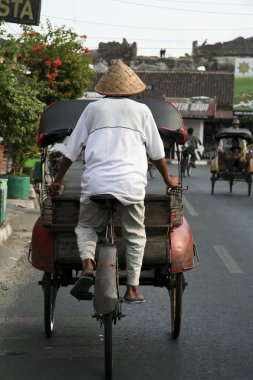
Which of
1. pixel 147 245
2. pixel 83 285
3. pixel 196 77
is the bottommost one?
pixel 196 77

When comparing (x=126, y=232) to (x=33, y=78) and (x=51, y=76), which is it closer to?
(x=33, y=78)

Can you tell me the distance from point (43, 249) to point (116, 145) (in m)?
1.03

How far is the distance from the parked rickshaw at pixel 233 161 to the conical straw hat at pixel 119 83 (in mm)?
15836

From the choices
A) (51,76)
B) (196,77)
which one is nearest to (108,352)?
(51,76)

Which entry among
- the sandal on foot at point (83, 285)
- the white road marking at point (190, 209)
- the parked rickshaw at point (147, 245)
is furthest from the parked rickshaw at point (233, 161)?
the sandal on foot at point (83, 285)

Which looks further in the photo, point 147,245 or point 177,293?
point 177,293

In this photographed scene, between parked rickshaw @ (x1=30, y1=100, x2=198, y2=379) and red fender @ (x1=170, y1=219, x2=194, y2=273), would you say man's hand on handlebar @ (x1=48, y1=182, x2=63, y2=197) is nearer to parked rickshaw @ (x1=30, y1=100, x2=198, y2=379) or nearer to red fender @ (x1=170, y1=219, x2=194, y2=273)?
parked rickshaw @ (x1=30, y1=100, x2=198, y2=379)

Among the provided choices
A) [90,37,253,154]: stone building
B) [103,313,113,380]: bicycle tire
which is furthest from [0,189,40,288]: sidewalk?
[90,37,253,154]: stone building

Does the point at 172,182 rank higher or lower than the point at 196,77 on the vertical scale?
higher

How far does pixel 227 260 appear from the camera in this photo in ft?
33.9

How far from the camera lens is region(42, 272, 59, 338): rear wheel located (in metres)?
5.82

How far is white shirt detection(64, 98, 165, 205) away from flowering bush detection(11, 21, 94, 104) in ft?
58.8

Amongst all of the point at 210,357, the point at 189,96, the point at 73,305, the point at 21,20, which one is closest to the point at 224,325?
the point at 210,357

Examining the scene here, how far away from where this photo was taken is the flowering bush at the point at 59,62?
23.8 m
